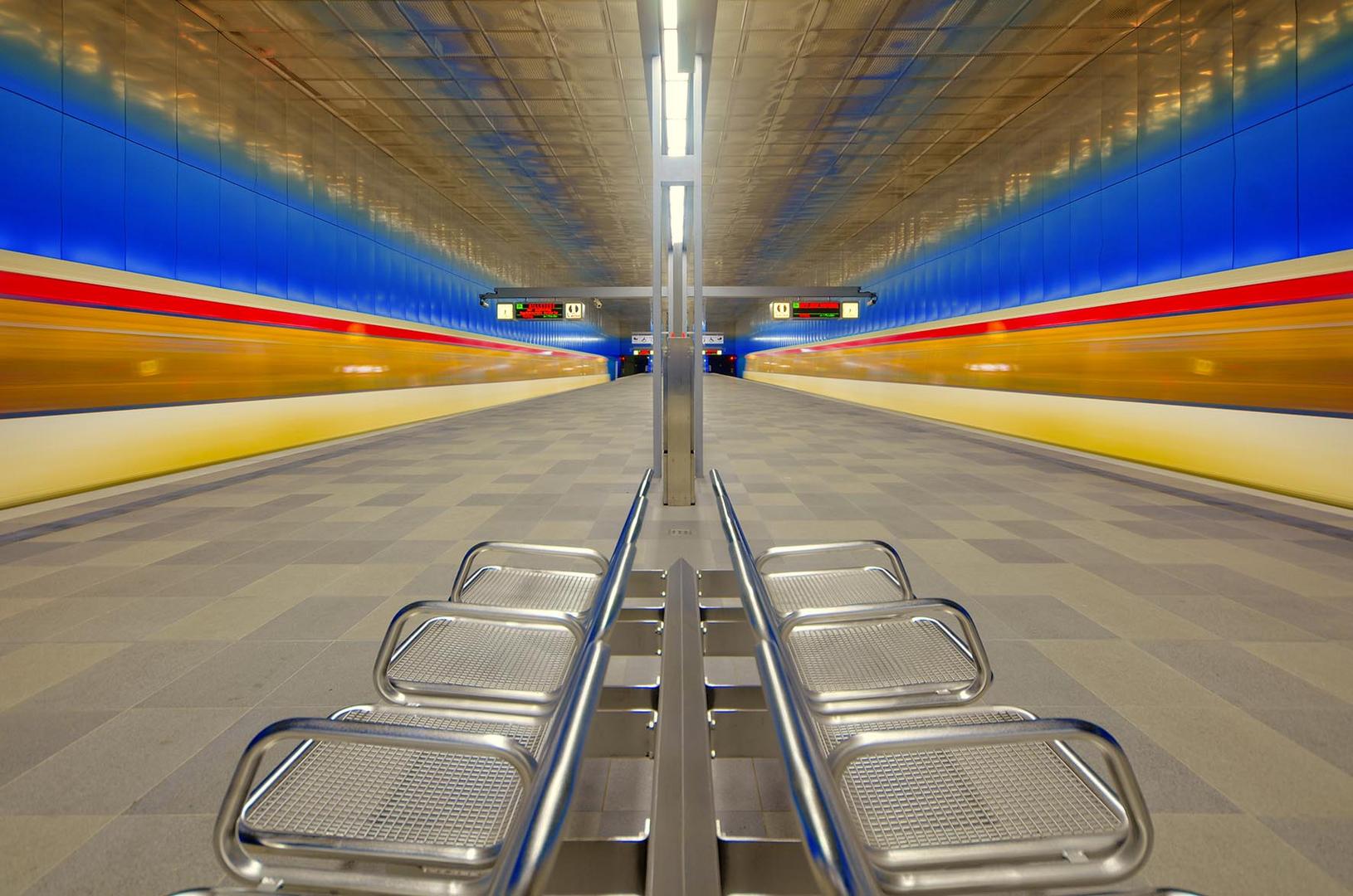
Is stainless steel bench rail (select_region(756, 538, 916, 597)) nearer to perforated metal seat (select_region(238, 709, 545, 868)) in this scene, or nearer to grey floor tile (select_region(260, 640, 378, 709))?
perforated metal seat (select_region(238, 709, 545, 868))

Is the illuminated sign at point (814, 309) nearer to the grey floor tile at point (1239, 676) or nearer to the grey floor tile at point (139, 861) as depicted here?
the grey floor tile at point (1239, 676)

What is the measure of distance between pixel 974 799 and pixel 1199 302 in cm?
709

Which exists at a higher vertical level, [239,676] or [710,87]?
[710,87]

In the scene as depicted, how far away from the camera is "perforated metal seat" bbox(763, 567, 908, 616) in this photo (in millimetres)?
2631

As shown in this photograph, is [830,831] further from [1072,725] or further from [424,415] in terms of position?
[424,415]

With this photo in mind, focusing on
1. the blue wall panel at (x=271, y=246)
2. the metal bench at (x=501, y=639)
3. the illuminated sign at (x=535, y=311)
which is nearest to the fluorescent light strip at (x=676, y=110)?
the metal bench at (x=501, y=639)

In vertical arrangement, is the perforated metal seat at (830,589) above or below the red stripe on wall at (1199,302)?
below

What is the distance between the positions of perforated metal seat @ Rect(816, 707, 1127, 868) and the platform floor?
252 mm

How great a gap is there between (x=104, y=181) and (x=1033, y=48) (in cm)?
1097

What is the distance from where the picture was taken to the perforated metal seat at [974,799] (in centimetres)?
137

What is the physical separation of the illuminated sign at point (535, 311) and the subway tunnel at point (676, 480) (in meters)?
5.67

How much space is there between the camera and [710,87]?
10094 mm

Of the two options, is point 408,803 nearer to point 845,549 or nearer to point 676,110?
point 845,549

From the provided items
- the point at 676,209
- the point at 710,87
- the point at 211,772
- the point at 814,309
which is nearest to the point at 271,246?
the point at 710,87
